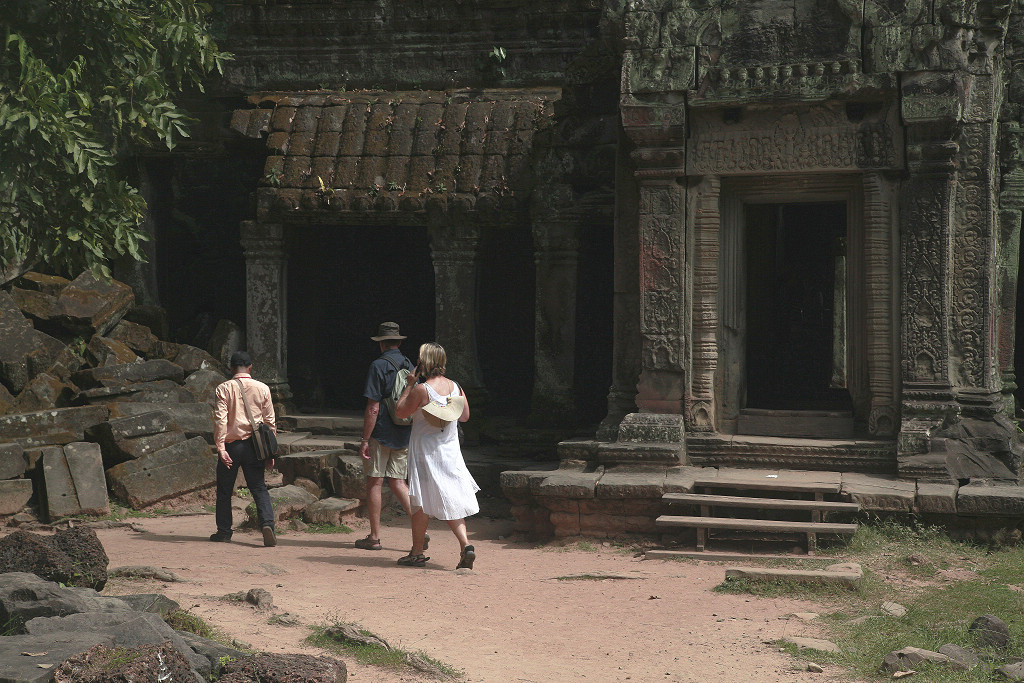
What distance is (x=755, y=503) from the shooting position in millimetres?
7727

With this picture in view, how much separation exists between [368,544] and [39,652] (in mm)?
3862

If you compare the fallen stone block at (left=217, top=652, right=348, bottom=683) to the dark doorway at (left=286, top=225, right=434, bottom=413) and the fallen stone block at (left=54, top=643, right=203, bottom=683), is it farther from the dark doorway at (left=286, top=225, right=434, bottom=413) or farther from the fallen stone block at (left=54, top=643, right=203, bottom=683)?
the dark doorway at (left=286, top=225, right=434, bottom=413)

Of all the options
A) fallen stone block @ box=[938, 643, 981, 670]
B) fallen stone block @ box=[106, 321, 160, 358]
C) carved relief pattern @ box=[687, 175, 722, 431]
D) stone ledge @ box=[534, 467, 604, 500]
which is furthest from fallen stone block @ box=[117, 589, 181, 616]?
fallen stone block @ box=[106, 321, 160, 358]

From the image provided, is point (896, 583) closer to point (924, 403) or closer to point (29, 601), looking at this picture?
point (924, 403)

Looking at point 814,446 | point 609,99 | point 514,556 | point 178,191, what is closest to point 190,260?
point 178,191

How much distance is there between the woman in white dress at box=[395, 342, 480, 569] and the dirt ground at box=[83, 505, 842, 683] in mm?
436

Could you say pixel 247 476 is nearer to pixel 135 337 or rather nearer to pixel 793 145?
pixel 135 337

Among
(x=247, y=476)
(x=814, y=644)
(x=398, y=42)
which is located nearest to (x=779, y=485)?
(x=814, y=644)

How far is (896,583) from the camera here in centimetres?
677

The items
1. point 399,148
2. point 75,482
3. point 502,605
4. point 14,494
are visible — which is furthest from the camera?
point 399,148

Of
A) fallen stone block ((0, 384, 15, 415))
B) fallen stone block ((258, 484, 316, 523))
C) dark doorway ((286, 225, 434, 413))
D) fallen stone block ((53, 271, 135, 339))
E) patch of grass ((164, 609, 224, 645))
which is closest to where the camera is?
patch of grass ((164, 609, 224, 645))

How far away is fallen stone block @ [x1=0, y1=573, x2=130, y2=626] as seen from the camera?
16.1 ft

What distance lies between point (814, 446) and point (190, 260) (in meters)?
8.95

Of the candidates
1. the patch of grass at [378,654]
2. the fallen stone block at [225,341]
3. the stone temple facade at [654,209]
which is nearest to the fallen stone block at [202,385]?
the fallen stone block at [225,341]
